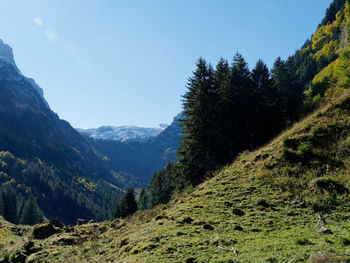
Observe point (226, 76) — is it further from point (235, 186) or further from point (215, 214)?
point (215, 214)

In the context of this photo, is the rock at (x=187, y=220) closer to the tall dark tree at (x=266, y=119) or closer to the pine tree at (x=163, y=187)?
the tall dark tree at (x=266, y=119)

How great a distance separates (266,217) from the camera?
10383mm

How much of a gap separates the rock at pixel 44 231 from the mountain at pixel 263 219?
8 centimetres

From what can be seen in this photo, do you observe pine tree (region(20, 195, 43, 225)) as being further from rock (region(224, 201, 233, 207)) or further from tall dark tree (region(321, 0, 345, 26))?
tall dark tree (region(321, 0, 345, 26))

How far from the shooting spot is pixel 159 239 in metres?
9.81

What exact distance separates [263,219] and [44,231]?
636 inches

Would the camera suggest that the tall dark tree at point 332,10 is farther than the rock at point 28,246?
Yes

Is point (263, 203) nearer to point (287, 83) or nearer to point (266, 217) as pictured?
point (266, 217)

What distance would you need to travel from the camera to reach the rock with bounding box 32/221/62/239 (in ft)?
55.9

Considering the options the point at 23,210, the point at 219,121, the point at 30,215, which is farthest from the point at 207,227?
the point at 23,210

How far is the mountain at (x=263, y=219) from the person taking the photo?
302 inches

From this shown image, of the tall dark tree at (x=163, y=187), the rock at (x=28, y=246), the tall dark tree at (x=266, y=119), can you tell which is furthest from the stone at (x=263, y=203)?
the tall dark tree at (x=163, y=187)

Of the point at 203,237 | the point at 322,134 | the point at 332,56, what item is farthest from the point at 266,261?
the point at 332,56

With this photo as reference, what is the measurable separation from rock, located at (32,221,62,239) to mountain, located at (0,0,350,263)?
77mm
